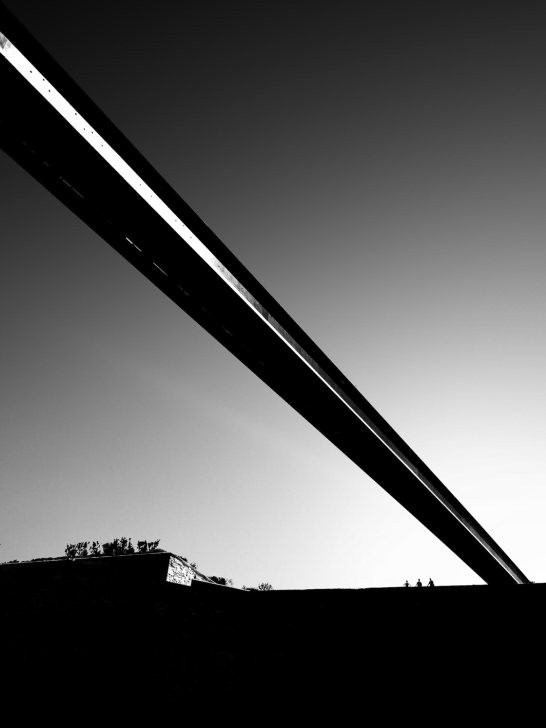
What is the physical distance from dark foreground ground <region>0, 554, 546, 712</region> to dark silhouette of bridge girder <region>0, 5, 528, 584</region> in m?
1.26

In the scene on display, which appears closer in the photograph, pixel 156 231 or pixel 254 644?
pixel 156 231

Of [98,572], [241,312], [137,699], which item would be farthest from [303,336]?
[98,572]

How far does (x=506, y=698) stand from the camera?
231 centimetres

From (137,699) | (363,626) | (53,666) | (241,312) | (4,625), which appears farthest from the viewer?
(4,625)

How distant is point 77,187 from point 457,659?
3404mm

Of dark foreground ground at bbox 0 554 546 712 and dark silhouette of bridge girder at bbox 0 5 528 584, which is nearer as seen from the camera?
dark silhouette of bridge girder at bbox 0 5 528 584

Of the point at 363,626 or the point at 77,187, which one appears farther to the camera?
the point at 363,626

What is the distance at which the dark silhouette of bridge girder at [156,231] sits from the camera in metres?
1.54

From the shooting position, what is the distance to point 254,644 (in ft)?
11.1

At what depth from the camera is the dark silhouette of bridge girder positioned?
1535 millimetres

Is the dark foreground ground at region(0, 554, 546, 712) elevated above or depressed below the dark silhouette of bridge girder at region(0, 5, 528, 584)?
below

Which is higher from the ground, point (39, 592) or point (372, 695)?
point (39, 592)

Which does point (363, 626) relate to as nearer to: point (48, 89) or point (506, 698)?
point (506, 698)

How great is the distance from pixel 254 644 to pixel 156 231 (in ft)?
11.1
